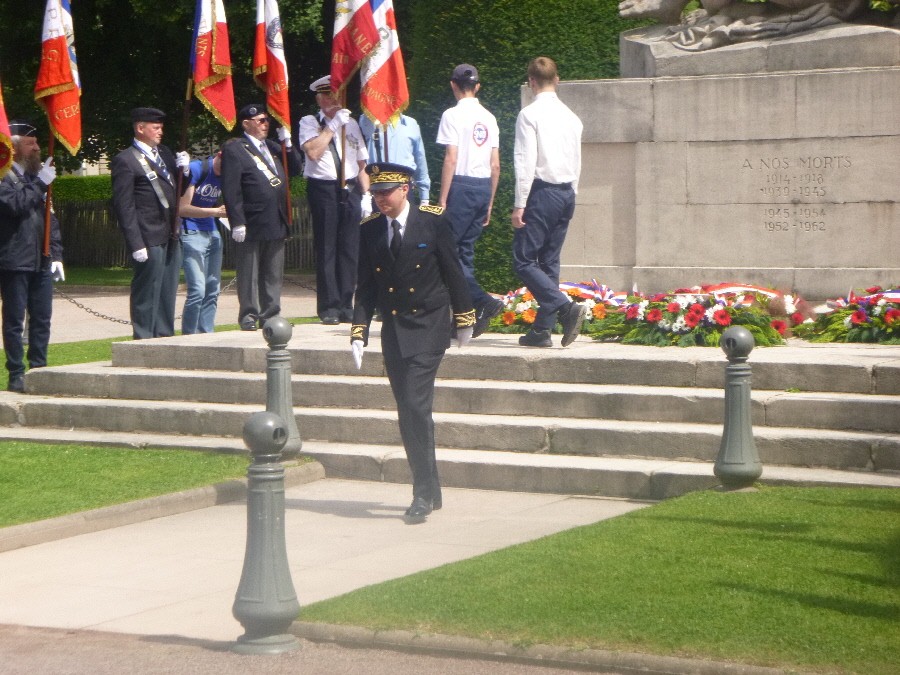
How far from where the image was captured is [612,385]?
1027 cm

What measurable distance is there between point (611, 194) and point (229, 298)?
38.9ft

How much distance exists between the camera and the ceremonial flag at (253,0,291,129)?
14016mm

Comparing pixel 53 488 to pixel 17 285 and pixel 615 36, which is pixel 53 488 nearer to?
pixel 17 285

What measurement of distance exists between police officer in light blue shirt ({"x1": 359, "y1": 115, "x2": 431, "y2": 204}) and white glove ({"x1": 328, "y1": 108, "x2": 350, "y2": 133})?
163 millimetres

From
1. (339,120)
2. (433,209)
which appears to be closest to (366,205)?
(339,120)

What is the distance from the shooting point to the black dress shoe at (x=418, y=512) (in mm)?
8422

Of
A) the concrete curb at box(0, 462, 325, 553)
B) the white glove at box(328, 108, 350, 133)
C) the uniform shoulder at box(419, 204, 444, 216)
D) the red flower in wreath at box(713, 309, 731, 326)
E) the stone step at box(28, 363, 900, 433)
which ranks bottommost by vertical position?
the concrete curb at box(0, 462, 325, 553)

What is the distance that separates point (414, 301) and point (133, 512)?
206cm

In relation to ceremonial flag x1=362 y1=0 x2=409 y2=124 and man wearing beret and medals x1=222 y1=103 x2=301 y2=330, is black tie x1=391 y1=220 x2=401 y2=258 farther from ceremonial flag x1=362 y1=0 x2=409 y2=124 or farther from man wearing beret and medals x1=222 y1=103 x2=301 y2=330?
man wearing beret and medals x1=222 y1=103 x2=301 y2=330

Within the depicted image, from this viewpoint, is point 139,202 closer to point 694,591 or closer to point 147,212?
point 147,212

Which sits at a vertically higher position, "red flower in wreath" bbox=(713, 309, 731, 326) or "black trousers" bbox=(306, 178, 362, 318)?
"black trousers" bbox=(306, 178, 362, 318)

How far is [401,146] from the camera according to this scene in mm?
12664

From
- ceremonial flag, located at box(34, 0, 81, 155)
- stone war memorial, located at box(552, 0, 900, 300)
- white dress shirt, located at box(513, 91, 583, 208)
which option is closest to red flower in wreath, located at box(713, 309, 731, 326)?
white dress shirt, located at box(513, 91, 583, 208)

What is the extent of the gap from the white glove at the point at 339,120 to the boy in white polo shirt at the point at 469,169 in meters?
1.12
